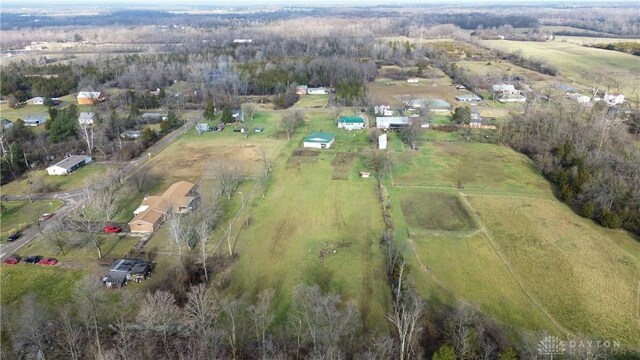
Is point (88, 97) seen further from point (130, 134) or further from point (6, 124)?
point (130, 134)

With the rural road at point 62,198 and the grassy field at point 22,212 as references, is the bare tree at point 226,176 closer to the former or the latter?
the rural road at point 62,198

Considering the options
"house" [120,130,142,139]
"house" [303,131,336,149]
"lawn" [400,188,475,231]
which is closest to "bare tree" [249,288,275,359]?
"lawn" [400,188,475,231]

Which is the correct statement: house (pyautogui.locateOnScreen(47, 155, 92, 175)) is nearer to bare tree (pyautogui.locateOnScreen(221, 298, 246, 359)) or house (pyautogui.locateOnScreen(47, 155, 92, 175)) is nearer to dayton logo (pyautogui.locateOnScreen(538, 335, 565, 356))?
bare tree (pyautogui.locateOnScreen(221, 298, 246, 359))

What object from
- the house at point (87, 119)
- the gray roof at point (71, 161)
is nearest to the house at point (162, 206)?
the gray roof at point (71, 161)

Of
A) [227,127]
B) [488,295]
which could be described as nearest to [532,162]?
[488,295]

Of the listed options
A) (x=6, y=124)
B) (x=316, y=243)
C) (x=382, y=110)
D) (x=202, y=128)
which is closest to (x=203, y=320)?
(x=316, y=243)

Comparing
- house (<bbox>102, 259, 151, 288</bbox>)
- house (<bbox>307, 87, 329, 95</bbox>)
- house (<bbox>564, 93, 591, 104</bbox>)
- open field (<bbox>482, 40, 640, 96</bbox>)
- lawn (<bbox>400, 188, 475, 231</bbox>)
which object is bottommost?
lawn (<bbox>400, 188, 475, 231</bbox>)
